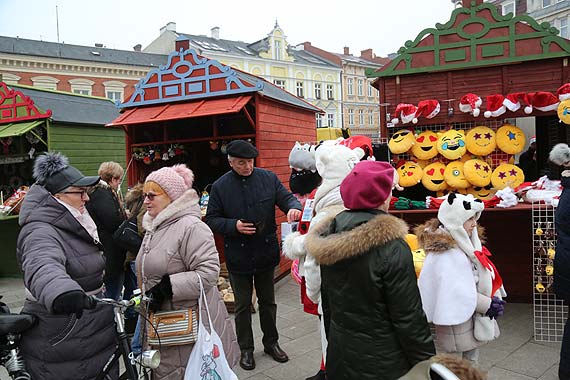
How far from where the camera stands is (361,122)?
152 feet

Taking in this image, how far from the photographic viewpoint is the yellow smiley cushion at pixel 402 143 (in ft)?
17.8

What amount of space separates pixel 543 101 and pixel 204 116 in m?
5.03

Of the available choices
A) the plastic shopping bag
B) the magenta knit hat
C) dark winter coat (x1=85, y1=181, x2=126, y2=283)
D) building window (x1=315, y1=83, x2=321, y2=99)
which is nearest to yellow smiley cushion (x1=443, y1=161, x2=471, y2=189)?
the magenta knit hat

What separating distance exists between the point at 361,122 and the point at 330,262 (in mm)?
45428

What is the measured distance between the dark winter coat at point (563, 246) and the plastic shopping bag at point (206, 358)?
2.79m

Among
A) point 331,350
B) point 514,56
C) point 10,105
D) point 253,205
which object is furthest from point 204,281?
point 10,105

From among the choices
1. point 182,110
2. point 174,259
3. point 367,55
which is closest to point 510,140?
point 174,259

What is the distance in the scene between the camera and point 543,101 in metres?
4.92

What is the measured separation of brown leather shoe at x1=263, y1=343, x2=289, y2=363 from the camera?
4316 mm

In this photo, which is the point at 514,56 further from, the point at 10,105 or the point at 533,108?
the point at 10,105

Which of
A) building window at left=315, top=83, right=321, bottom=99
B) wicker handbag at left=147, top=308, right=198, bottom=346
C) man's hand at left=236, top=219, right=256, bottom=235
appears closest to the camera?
wicker handbag at left=147, top=308, right=198, bottom=346

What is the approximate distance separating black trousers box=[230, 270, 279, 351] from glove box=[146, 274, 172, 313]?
1483mm

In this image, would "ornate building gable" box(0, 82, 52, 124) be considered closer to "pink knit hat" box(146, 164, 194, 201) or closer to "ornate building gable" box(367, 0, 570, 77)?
"pink knit hat" box(146, 164, 194, 201)

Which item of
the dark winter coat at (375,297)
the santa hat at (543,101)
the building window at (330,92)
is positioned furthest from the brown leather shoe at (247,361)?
the building window at (330,92)
